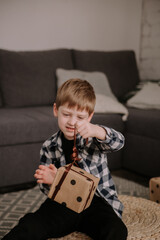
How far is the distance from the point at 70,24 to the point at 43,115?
1.36 m

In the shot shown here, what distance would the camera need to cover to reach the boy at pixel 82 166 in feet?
3.59

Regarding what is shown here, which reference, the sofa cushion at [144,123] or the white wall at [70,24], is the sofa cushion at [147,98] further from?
the white wall at [70,24]

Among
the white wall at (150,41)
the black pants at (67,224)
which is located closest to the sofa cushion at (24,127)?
the black pants at (67,224)

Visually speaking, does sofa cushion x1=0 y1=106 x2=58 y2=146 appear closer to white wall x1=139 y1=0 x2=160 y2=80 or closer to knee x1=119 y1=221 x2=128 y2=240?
knee x1=119 y1=221 x2=128 y2=240

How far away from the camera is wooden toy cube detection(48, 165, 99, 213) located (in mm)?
Result: 1011

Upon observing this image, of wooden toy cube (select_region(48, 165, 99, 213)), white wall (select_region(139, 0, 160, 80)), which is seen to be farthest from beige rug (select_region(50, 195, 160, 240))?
white wall (select_region(139, 0, 160, 80))

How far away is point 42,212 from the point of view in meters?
1.18

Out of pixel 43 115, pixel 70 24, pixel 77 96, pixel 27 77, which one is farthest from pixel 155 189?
pixel 70 24

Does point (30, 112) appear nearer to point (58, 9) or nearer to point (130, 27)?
point (58, 9)

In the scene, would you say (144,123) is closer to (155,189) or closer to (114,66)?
(155,189)

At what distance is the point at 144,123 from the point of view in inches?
91.0

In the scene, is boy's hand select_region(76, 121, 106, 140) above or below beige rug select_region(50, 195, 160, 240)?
above

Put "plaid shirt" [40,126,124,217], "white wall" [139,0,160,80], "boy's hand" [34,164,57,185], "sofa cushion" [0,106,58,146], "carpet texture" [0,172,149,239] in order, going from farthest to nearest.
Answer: "white wall" [139,0,160,80] < "sofa cushion" [0,106,58,146] < "carpet texture" [0,172,149,239] < "plaid shirt" [40,126,124,217] < "boy's hand" [34,164,57,185]

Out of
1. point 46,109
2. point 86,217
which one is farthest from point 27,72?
point 86,217
